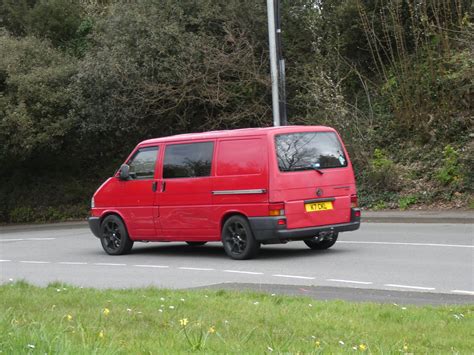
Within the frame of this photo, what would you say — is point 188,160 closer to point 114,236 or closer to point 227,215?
point 227,215

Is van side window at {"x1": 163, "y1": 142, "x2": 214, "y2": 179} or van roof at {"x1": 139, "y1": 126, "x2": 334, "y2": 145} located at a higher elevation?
van roof at {"x1": 139, "y1": 126, "x2": 334, "y2": 145}

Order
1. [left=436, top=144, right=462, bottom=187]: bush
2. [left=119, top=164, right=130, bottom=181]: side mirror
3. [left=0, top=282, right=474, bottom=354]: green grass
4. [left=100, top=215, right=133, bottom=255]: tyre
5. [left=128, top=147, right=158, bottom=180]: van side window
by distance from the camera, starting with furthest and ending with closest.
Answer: [left=436, top=144, right=462, bottom=187]: bush, [left=100, top=215, right=133, bottom=255]: tyre, [left=119, top=164, right=130, bottom=181]: side mirror, [left=128, top=147, right=158, bottom=180]: van side window, [left=0, top=282, right=474, bottom=354]: green grass

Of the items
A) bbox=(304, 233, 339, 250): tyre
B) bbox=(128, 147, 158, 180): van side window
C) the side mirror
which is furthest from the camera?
the side mirror

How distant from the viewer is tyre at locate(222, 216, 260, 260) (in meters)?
14.1

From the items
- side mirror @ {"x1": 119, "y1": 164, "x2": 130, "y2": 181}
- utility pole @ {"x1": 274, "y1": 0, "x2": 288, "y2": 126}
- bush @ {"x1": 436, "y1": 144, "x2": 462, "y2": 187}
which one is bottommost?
bush @ {"x1": 436, "y1": 144, "x2": 462, "y2": 187}

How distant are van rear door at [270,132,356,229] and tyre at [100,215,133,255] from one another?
146 inches

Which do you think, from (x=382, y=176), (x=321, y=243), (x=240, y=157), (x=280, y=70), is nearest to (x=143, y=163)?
(x=240, y=157)

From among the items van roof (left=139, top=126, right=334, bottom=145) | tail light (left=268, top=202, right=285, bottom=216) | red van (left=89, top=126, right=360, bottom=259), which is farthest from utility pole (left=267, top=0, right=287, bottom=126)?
→ tail light (left=268, top=202, right=285, bottom=216)

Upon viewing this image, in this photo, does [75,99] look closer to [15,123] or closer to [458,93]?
[15,123]

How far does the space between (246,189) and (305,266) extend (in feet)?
5.75

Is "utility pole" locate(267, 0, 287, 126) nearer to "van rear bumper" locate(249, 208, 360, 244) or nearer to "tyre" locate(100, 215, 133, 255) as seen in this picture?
"tyre" locate(100, 215, 133, 255)

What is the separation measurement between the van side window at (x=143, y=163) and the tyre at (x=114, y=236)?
100 cm

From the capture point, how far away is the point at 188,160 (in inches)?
593

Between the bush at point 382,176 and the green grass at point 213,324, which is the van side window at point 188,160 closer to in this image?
the green grass at point 213,324
